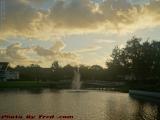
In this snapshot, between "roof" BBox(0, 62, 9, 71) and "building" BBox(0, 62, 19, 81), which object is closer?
"building" BBox(0, 62, 19, 81)

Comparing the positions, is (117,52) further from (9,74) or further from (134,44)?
(9,74)

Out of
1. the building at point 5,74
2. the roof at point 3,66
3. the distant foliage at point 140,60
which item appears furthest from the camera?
the roof at point 3,66

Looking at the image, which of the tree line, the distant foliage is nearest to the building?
the tree line

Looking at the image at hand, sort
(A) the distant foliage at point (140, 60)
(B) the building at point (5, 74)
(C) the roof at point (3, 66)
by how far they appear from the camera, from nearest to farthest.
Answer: (A) the distant foliage at point (140, 60) → (B) the building at point (5, 74) → (C) the roof at point (3, 66)

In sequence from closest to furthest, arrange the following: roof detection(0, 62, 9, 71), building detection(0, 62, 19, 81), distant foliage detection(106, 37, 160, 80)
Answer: distant foliage detection(106, 37, 160, 80)
building detection(0, 62, 19, 81)
roof detection(0, 62, 9, 71)

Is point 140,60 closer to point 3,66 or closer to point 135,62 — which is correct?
point 135,62

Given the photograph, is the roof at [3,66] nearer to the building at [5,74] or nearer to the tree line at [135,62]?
the building at [5,74]

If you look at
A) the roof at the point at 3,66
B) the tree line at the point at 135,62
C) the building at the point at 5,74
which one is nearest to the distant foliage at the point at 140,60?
the tree line at the point at 135,62

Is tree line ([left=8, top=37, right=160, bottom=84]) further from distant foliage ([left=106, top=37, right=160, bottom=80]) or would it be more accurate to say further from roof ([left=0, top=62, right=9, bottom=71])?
roof ([left=0, top=62, right=9, bottom=71])

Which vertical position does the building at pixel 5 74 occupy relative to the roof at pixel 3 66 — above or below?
below

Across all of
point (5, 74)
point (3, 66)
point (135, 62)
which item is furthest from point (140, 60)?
point (3, 66)

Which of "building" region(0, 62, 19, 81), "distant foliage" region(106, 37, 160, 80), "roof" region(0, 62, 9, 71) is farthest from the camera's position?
"roof" region(0, 62, 9, 71)

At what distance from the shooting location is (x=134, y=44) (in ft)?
345

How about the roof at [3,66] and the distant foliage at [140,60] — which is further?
the roof at [3,66]
